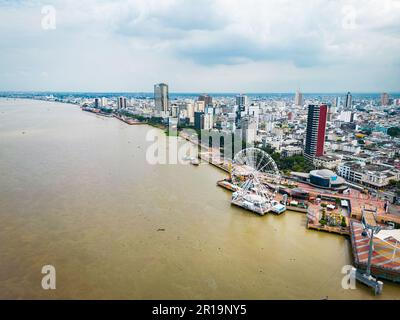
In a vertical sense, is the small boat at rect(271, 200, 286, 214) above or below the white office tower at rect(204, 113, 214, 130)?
below

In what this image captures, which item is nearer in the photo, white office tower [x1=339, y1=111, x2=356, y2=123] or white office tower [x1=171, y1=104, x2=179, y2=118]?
white office tower [x1=339, y1=111, x2=356, y2=123]

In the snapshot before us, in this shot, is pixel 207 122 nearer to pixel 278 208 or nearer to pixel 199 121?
pixel 199 121

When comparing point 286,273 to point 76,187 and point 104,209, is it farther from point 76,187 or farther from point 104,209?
point 76,187

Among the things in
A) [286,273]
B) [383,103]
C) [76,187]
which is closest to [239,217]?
[286,273]

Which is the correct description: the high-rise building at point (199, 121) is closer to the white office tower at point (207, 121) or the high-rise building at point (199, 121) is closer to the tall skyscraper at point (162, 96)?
the white office tower at point (207, 121)

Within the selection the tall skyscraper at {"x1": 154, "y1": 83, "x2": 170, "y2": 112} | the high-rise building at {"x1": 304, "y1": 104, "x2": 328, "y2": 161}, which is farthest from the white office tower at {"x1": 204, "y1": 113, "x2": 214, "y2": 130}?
the tall skyscraper at {"x1": 154, "y1": 83, "x2": 170, "y2": 112}

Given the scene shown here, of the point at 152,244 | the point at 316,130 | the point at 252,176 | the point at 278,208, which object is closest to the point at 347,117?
the point at 316,130

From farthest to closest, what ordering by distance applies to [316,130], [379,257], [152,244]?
[316,130], [152,244], [379,257]

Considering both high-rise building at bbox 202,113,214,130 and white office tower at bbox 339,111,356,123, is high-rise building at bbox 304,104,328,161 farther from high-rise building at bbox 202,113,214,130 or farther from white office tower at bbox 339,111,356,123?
white office tower at bbox 339,111,356,123
